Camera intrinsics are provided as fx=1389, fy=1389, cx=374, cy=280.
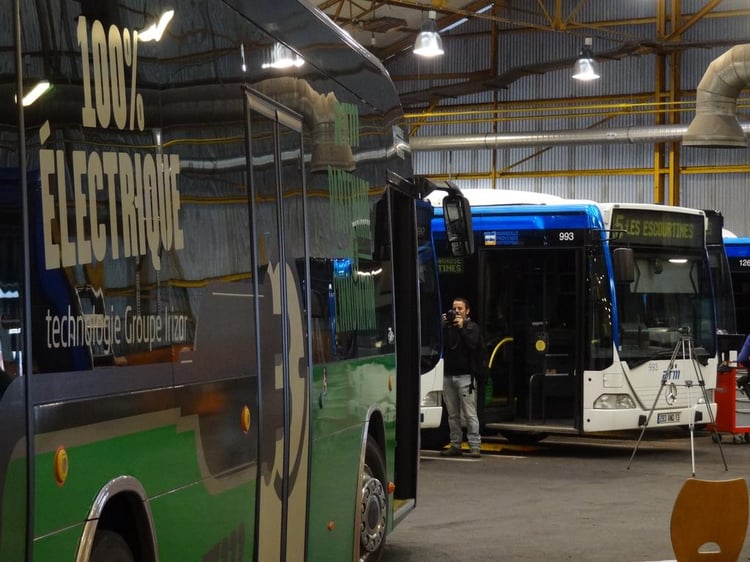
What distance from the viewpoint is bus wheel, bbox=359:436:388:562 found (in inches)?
312

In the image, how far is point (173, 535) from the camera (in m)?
4.67

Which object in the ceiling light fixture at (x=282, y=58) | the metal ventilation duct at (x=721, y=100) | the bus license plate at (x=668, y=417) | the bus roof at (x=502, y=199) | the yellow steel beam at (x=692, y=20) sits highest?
the yellow steel beam at (x=692, y=20)

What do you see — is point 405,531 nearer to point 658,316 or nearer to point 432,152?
point 658,316

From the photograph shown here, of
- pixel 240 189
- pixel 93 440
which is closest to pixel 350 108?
pixel 240 189

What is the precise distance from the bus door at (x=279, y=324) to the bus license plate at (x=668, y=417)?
1076cm

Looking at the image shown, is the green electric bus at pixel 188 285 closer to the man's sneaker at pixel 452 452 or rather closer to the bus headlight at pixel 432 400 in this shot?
the bus headlight at pixel 432 400

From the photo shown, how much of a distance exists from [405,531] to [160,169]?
22.1 feet

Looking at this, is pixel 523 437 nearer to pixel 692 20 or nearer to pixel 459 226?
pixel 459 226

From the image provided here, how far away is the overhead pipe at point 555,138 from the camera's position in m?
32.7

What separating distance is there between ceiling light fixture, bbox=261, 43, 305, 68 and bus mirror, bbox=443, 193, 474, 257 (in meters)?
4.04

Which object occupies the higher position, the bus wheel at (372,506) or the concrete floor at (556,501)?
the bus wheel at (372,506)

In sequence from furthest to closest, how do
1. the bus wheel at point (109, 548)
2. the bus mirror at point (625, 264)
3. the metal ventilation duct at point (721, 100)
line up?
the metal ventilation duct at point (721, 100) < the bus mirror at point (625, 264) < the bus wheel at point (109, 548)

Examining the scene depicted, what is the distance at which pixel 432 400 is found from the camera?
16.4 metres

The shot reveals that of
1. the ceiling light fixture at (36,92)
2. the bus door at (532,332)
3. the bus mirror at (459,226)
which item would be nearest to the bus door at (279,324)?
the ceiling light fixture at (36,92)
